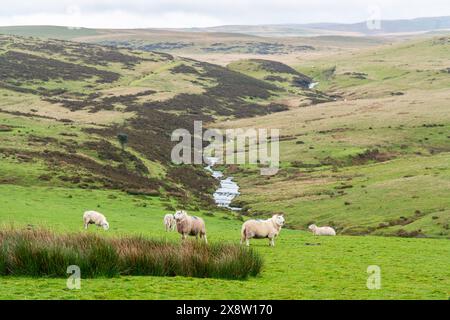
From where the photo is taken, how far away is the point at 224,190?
264ft

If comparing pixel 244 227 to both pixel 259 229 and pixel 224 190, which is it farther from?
pixel 224 190

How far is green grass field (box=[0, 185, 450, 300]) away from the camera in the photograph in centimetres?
1709

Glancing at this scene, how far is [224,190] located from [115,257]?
60870 millimetres

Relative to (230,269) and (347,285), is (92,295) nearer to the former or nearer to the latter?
(230,269)

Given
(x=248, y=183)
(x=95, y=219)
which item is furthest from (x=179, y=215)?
(x=248, y=183)

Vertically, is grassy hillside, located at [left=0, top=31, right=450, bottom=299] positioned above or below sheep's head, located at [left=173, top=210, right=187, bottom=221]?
below

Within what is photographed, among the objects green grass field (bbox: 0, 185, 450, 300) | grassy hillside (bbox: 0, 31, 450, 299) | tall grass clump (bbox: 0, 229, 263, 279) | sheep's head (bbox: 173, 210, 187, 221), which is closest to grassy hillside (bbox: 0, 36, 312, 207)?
grassy hillside (bbox: 0, 31, 450, 299)

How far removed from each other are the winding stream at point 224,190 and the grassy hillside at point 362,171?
4.46 ft

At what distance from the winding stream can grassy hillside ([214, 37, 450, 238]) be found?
136 centimetres

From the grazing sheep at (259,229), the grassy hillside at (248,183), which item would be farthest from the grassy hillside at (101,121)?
the grazing sheep at (259,229)

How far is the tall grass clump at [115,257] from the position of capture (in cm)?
1892

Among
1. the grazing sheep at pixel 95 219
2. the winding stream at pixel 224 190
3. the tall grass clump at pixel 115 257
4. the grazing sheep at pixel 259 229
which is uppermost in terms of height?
the tall grass clump at pixel 115 257

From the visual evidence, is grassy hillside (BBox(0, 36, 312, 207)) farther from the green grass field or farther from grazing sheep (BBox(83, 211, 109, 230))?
the green grass field

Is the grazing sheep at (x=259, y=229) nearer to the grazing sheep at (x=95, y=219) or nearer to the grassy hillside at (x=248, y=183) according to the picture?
the grassy hillside at (x=248, y=183)
